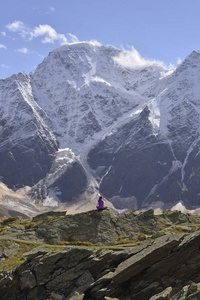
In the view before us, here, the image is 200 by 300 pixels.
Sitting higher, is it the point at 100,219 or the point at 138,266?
the point at 100,219

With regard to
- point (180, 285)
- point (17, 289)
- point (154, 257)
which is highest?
point (17, 289)

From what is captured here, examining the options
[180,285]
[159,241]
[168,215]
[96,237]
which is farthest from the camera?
[168,215]

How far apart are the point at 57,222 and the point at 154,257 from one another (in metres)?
17.1

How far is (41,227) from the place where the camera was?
41.2 meters

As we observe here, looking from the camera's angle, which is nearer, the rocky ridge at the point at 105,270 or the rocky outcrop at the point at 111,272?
the rocky ridge at the point at 105,270

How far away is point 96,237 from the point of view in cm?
3875

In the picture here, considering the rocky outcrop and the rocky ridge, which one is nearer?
the rocky ridge

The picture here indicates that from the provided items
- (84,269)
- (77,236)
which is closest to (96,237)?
(77,236)

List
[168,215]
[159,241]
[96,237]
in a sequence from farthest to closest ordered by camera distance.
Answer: [168,215]
[96,237]
[159,241]

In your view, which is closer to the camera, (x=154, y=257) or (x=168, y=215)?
(x=154, y=257)

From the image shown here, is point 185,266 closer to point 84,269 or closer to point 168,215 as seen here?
point 84,269

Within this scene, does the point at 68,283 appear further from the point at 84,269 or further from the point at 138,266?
the point at 138,266

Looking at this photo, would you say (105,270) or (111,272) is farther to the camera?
(105,270)

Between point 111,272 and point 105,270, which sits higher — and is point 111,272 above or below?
below
